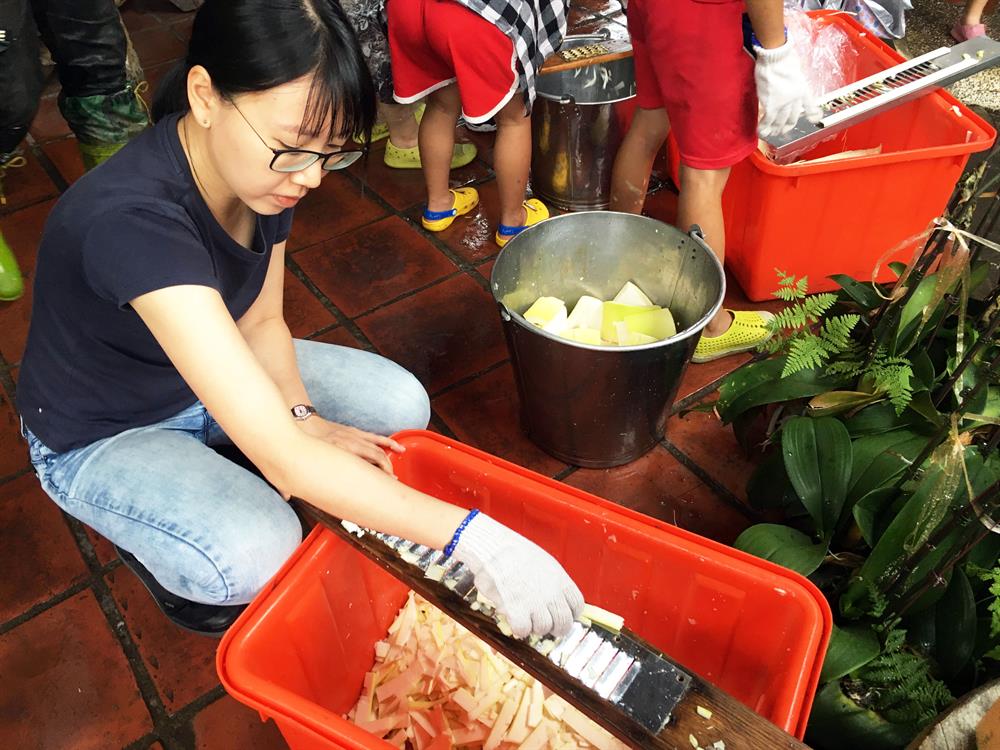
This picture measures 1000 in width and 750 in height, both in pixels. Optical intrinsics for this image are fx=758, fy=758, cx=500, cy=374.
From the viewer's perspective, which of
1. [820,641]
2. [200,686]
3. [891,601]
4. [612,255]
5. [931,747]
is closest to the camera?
[931,747]

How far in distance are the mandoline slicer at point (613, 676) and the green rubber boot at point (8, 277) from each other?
1.45 metres

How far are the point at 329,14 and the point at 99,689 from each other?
1.06 meters

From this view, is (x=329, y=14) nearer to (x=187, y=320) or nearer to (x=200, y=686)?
(x=187, y=320)

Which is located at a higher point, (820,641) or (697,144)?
(697,144)

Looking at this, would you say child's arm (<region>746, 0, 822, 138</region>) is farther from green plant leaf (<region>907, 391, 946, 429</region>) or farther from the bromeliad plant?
green plant leaf (<region>907, 391, 946, 429</region>)

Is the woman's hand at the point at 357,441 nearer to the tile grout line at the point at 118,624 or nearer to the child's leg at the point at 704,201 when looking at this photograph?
the tile grout line at the point at 118,624

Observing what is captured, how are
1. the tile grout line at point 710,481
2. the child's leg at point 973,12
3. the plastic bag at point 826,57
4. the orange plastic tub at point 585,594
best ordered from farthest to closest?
the child's leg at point 973,12
the plastic bag at point 826,57
the tile grout line at point 710,481
the orange plastic tub at point 585,594

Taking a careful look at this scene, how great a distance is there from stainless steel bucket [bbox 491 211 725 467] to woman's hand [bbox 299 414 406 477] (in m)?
0.31

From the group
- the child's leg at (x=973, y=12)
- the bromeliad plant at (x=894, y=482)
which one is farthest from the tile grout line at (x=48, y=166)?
the child's leg at (x=973, y=12)

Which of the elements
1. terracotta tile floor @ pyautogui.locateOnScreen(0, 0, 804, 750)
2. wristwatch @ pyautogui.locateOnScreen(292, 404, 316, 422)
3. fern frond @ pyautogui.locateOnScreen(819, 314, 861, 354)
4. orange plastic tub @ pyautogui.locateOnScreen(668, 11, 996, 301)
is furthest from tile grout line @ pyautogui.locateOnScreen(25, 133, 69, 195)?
fern frond @ pyautogui.locateOnScreen(819, 314, 861, 354)

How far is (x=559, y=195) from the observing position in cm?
217

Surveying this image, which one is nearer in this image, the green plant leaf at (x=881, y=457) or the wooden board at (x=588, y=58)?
the green plant leaf at (x=881, y=457)

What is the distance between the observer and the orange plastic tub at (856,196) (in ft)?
5.23

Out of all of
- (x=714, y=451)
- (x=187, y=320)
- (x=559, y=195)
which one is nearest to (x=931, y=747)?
(x=714, y=451)
